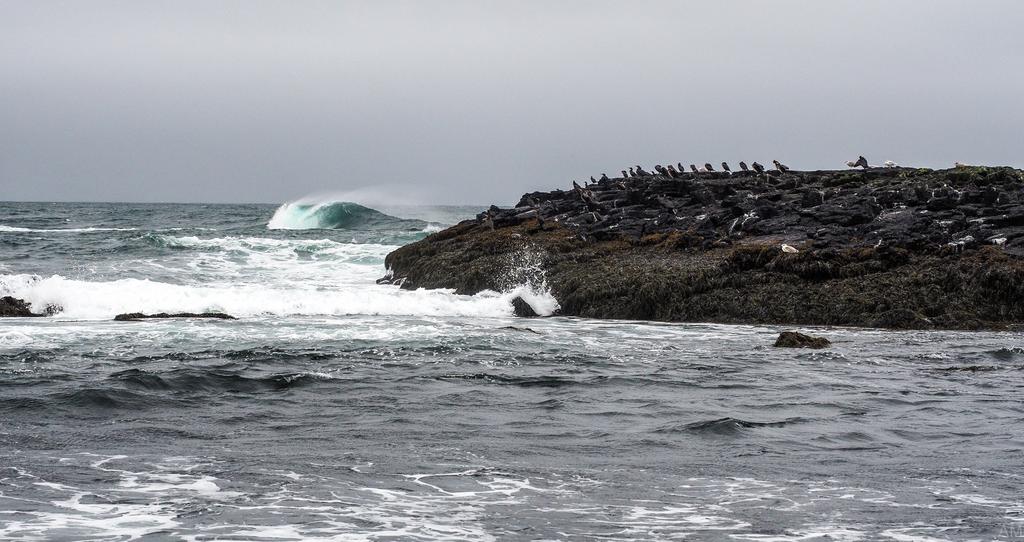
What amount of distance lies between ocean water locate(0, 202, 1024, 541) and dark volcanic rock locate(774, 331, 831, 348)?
0.35 meters

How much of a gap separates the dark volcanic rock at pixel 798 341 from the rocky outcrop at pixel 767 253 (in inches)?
142

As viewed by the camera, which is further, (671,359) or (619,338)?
(619,338)

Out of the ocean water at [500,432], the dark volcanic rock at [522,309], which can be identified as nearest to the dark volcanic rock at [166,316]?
the ocean water at [500,432]

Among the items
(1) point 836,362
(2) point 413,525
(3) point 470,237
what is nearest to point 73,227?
(3) point 470,237

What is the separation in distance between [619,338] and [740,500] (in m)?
9.97

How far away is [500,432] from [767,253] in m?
13.3

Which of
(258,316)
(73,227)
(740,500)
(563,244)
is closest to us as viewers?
(740,500)

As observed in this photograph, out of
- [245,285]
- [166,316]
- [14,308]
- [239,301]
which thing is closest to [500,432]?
[166,316]

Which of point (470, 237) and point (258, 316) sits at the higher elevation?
point (470, 237)

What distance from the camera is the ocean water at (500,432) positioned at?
22.5ft

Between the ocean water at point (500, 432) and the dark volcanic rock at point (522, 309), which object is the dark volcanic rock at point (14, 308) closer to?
the ocean water at point (500, 432)

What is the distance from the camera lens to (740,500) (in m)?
7.39

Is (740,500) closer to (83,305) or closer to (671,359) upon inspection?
(671,359)

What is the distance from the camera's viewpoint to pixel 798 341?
1596 cm
